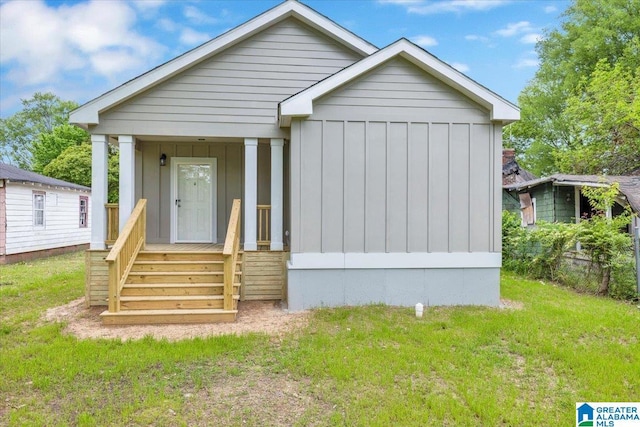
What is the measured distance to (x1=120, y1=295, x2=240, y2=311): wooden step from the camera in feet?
18.6

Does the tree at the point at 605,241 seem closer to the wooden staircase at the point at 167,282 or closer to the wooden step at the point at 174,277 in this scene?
the wooden staircase at the point at 167,282

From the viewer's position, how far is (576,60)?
861 inches

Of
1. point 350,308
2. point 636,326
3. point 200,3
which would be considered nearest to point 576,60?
point 200,3

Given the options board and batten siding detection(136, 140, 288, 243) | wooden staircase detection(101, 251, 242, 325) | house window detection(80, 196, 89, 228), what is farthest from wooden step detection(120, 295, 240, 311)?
house window detection(80, 196, 89, 228)

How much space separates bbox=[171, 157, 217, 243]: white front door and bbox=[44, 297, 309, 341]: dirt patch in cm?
253

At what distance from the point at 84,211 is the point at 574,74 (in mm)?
26799

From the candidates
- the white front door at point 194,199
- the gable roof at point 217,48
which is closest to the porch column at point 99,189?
the gable roof at point 217,48

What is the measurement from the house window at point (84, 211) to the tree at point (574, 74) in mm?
22426

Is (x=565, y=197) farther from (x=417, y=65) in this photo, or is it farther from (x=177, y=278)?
(x=177, y=278)

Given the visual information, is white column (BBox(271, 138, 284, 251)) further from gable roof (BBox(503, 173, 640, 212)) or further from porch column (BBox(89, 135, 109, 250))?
gable roof (BBox(503, 173, 640, 212))

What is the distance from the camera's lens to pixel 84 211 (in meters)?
17.6

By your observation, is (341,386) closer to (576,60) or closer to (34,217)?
(34,217)

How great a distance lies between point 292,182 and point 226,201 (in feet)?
9.43

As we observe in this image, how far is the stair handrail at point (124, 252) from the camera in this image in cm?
546
